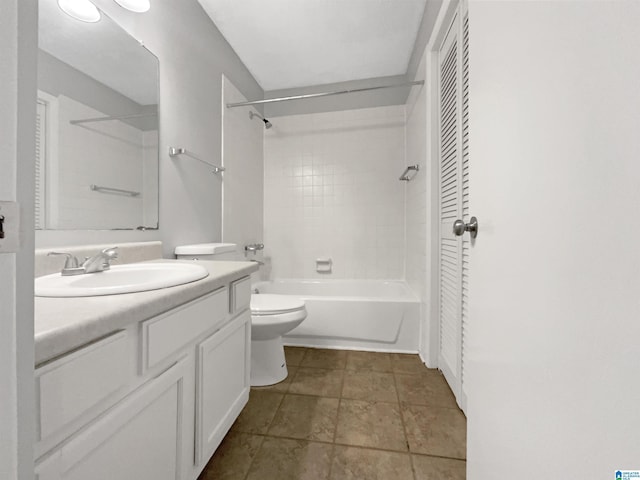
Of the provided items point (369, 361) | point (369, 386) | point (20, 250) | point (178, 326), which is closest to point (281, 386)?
point (369, 386)

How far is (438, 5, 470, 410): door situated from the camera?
4.27 feet

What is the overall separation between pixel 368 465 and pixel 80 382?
1072 millimetres

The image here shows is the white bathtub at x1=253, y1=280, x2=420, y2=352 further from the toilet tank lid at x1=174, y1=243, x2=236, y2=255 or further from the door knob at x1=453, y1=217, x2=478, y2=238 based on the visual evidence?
the door knob at x1=453, y1=217, x2=478, y2=238

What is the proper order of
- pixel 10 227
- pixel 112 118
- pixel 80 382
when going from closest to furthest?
pixel 10 227 → pixel 80 382 → pixel 112 118

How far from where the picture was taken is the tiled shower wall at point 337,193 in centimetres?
272

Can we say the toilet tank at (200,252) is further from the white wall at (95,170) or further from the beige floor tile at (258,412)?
the beige floor tile at (258,412)

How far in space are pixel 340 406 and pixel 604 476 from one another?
49.9 inches

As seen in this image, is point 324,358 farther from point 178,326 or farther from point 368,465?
point 178,326

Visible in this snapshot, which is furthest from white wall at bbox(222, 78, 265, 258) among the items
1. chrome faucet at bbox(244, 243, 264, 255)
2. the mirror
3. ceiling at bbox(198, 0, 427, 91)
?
the mirror

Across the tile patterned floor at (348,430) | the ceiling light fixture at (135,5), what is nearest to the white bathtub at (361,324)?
the tile patterned floor at (348,430)

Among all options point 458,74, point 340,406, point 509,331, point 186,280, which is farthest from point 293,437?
point 458,74

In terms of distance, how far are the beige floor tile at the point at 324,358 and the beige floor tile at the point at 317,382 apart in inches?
2.7

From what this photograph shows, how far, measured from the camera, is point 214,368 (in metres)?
0.95

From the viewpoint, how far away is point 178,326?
0.74m
